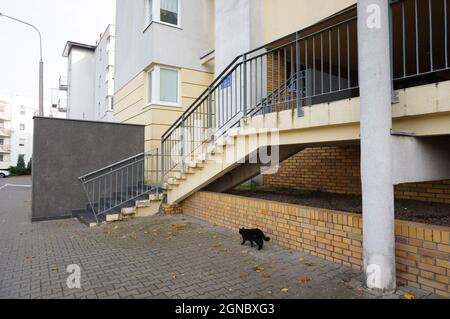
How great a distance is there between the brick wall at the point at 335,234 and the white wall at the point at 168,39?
5802 mm

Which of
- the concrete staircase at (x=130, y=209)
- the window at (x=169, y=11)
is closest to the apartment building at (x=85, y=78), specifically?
the window at (x=169, y=11)

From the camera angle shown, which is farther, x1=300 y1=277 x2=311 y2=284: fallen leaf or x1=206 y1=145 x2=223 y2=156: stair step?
x1=206 y1=145 x2=223 y2=156: stair step

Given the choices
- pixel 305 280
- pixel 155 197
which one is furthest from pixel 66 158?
pixel 305 280

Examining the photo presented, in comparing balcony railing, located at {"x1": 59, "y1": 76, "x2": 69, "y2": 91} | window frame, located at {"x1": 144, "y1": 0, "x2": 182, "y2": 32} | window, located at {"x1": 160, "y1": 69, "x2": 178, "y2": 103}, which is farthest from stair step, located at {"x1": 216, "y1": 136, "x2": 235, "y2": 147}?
balcony railing, located at {"x1": 59, "y1": 76, "x2": 69, "y2": 91}

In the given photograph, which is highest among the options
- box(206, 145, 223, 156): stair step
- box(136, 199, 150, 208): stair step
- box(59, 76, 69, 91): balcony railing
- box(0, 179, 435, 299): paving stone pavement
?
box(59, 76, 69, 91): balcony railing

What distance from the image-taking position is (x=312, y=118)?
416 centimetres

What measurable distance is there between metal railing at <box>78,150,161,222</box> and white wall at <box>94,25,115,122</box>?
11122mm

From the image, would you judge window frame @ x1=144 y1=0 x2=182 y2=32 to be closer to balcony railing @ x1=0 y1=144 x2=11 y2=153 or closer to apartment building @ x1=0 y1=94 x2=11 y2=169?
apartment building @ x1=0 y1=94 x2=11 y2=169

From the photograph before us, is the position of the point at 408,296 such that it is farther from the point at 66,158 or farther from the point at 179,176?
the point at 66,158

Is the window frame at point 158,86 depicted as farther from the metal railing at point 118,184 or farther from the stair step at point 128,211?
the stair step at point 128,211

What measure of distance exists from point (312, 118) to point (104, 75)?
65.9ft

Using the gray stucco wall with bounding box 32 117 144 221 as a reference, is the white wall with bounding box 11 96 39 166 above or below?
above

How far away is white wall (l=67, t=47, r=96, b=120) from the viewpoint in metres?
24.1

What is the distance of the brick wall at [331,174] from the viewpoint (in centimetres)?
509
